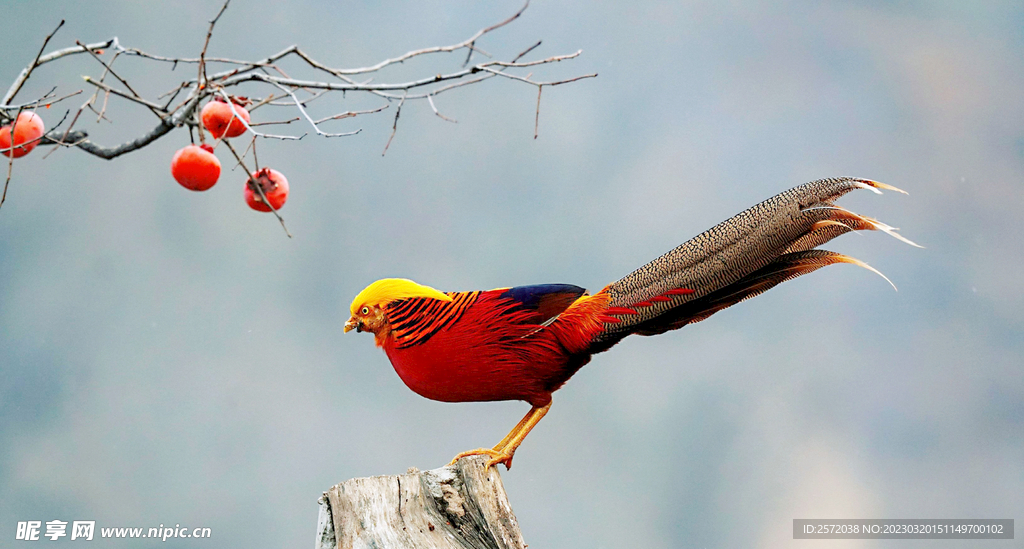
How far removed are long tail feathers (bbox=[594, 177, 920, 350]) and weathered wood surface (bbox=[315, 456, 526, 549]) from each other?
68 cm

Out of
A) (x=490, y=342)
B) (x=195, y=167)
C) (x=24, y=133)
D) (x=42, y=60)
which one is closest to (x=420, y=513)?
(x=490, y=342)

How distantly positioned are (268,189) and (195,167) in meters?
0.23

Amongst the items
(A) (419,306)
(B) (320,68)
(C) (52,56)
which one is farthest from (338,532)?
(C) (52,56)

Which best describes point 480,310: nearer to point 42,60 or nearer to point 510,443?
point 510,443

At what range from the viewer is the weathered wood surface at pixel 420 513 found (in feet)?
7.81

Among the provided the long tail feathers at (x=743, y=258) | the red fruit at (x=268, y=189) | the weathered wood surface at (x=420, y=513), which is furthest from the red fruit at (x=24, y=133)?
the long tail feathers at (x=743, y=258)

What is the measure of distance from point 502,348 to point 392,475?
20.7 inches

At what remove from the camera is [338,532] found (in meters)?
2.40

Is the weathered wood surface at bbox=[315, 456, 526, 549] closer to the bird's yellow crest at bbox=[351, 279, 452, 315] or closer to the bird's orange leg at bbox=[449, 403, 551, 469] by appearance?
the bird's orange leg at bbox=[449, 403, 551, 469]

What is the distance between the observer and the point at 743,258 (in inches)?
95.9

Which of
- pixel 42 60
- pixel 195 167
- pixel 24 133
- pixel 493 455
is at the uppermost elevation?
pixel 42 60

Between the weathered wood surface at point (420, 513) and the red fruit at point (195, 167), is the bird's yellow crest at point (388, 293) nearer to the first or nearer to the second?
the weathered wood surface at point (420, 513)

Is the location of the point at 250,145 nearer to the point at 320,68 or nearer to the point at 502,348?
the point at 320,68

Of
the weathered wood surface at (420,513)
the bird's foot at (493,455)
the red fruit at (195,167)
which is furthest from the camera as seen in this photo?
the bird's foot at (493,455)
